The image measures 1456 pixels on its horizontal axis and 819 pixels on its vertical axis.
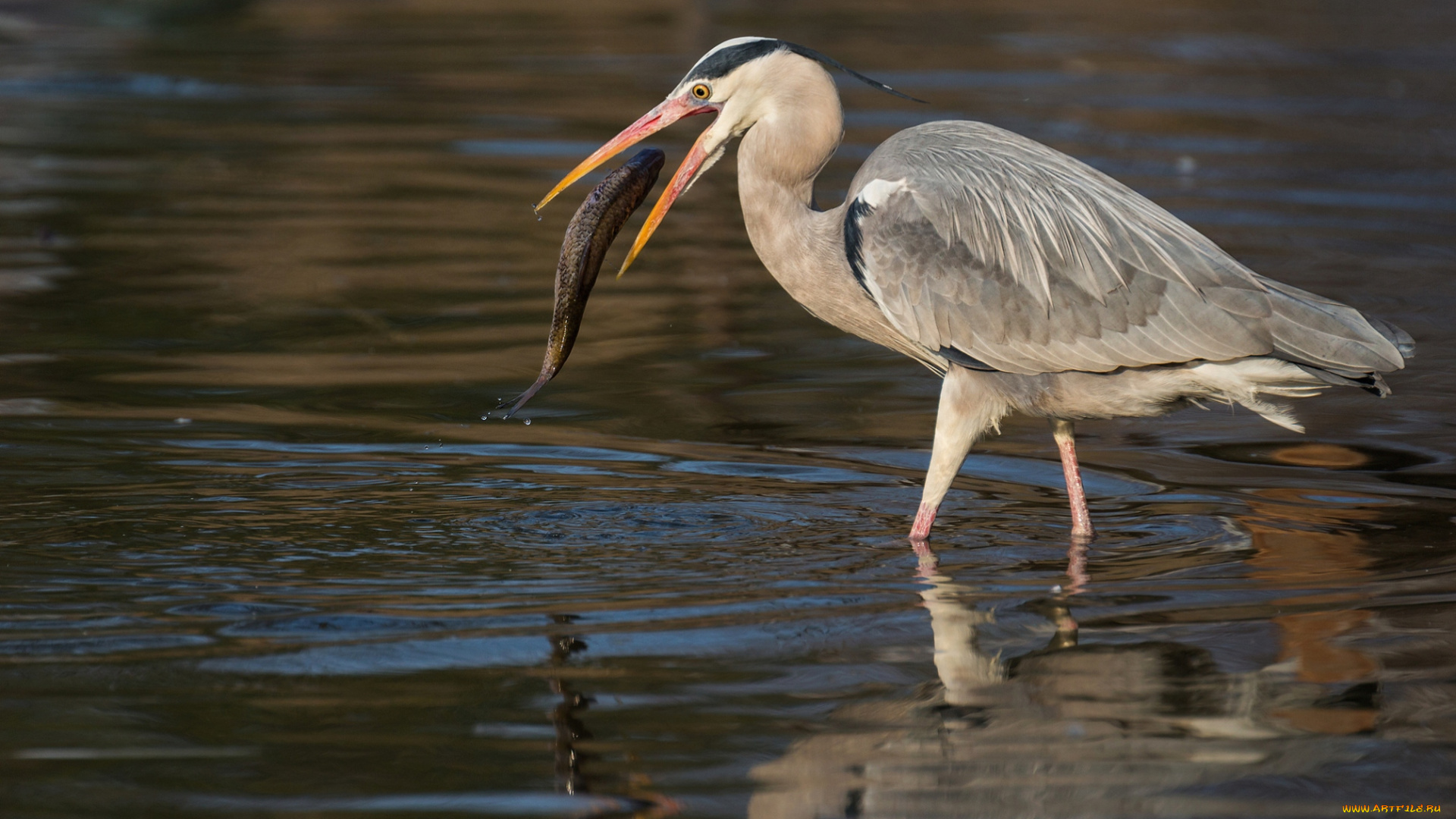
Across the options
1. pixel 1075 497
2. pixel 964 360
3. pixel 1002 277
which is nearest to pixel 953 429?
pixel 964 360

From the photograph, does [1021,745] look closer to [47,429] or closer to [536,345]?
[47,429]

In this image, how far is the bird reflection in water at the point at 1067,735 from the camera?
4.20m

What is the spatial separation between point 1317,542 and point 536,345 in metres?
4.50

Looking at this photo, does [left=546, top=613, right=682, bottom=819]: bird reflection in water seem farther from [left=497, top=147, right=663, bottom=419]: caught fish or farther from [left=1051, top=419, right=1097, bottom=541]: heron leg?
[left=1051, top=419, right=1097, bottom=541]: heron leg

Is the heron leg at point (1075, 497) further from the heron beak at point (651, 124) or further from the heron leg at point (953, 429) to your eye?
the heron beak at point (651, 124)

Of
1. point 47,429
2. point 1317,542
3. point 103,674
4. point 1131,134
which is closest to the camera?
point 103,674

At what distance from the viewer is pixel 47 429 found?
7.55m

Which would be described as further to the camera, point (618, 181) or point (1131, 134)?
point (1131, 134)

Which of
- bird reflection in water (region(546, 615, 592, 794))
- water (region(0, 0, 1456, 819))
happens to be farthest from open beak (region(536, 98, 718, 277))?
bird reflection in water (region(546, 615, 592, 794))

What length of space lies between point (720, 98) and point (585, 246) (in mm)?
824

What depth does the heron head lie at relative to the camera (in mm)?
6781

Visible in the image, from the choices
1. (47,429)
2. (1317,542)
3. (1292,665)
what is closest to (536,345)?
(47,429)

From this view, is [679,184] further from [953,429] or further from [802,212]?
[953,429]

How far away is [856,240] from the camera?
6.68 m
